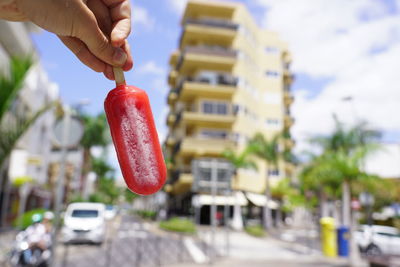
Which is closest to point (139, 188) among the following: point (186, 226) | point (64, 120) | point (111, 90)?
point (111, 90)

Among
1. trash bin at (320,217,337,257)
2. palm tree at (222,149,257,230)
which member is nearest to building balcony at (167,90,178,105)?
palm tree at (222,149,257,230)

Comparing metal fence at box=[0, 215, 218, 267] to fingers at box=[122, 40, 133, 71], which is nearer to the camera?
fingers at box=[122, 40, 133, 71]

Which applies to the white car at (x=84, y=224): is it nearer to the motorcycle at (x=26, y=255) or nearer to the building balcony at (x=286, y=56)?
the motorcycle at (x=26, y=255)

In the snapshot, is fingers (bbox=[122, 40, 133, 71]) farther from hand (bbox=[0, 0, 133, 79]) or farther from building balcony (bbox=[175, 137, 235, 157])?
building balcony (bbox=[175, 137, 235, 157])

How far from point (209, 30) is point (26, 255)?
1463 inches

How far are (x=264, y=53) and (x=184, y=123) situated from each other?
1690 cm

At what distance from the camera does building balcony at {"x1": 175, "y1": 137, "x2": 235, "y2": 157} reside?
41.6 meters

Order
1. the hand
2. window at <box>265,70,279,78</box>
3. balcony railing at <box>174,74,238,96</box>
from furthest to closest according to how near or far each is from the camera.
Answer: window at <box>265,70,279,78</box> → balcony railing at <box>174,74,238,96</box> → the hand

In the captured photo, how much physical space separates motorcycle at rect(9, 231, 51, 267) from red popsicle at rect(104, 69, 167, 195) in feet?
36.4

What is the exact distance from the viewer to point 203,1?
45.6 meters

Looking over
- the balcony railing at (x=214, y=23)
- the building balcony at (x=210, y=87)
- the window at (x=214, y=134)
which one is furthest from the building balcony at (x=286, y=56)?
the window at (x=214, y=134)

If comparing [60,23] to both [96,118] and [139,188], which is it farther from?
[96,118]

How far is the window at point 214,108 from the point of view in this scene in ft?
145

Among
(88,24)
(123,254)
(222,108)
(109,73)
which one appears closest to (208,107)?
(222,108)
